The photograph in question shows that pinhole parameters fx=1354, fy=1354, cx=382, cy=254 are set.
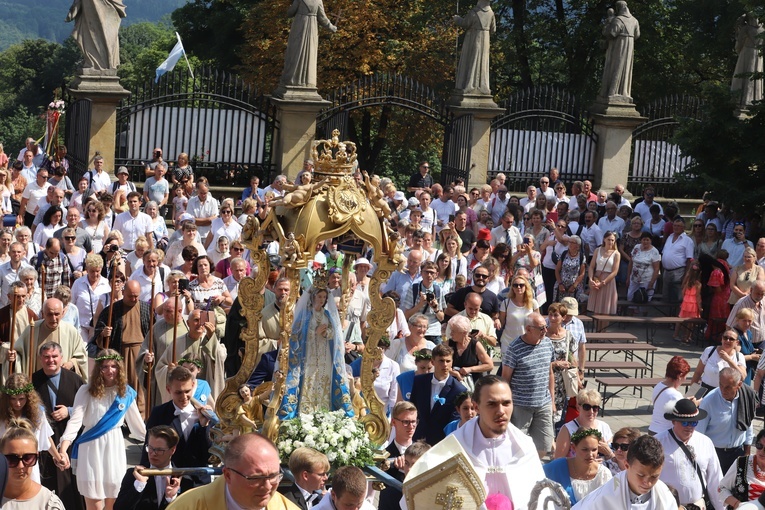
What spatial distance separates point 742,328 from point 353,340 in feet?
14.7

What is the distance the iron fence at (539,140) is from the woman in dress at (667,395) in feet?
45.5

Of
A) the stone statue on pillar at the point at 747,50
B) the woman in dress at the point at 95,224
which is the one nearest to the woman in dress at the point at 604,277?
the woman in dress at the point at 95,224

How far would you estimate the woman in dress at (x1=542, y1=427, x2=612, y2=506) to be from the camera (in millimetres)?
8625

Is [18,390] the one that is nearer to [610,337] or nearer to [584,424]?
[584,424]

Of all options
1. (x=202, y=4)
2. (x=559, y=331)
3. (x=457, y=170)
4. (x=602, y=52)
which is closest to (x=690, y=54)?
(x=602, y=52)

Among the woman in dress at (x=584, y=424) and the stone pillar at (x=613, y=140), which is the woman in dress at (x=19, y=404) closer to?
the woman in dress at (x=584, y=424)

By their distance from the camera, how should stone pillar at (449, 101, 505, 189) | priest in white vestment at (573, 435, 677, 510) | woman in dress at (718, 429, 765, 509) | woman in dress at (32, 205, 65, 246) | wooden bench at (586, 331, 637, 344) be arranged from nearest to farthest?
priest in white vestment at (573, 435, 677, 510) → woman in dress at (718, 429, 765, 509) → woman in dress at (32, 205, 65, 246) → wooden bench at (586, 331, 637, 344) → stone pillar at (449, 101, 505, 189)

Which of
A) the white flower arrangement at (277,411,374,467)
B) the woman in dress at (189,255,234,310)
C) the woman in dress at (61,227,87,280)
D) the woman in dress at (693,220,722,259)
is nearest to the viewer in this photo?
the white flower arrangement at (277,411,374,467)

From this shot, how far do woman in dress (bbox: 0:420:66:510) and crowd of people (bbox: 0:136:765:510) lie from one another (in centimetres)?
1

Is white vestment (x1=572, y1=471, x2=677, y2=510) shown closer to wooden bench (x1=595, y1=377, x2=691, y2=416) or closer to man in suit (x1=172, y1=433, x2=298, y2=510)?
man in suit (x1=172, y1=433, x2=298, y2=510)

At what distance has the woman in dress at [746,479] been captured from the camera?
386 inches

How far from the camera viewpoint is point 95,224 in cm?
1656

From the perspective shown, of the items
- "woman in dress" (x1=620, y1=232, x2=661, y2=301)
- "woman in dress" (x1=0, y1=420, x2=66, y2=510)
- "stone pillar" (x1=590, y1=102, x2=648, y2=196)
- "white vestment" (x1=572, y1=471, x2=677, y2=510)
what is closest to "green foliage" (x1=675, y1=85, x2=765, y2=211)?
"woman in dress" (x1=620, y1=232, x2=661, y2=301)

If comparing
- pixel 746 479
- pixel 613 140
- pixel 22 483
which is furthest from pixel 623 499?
pixel 613 140
